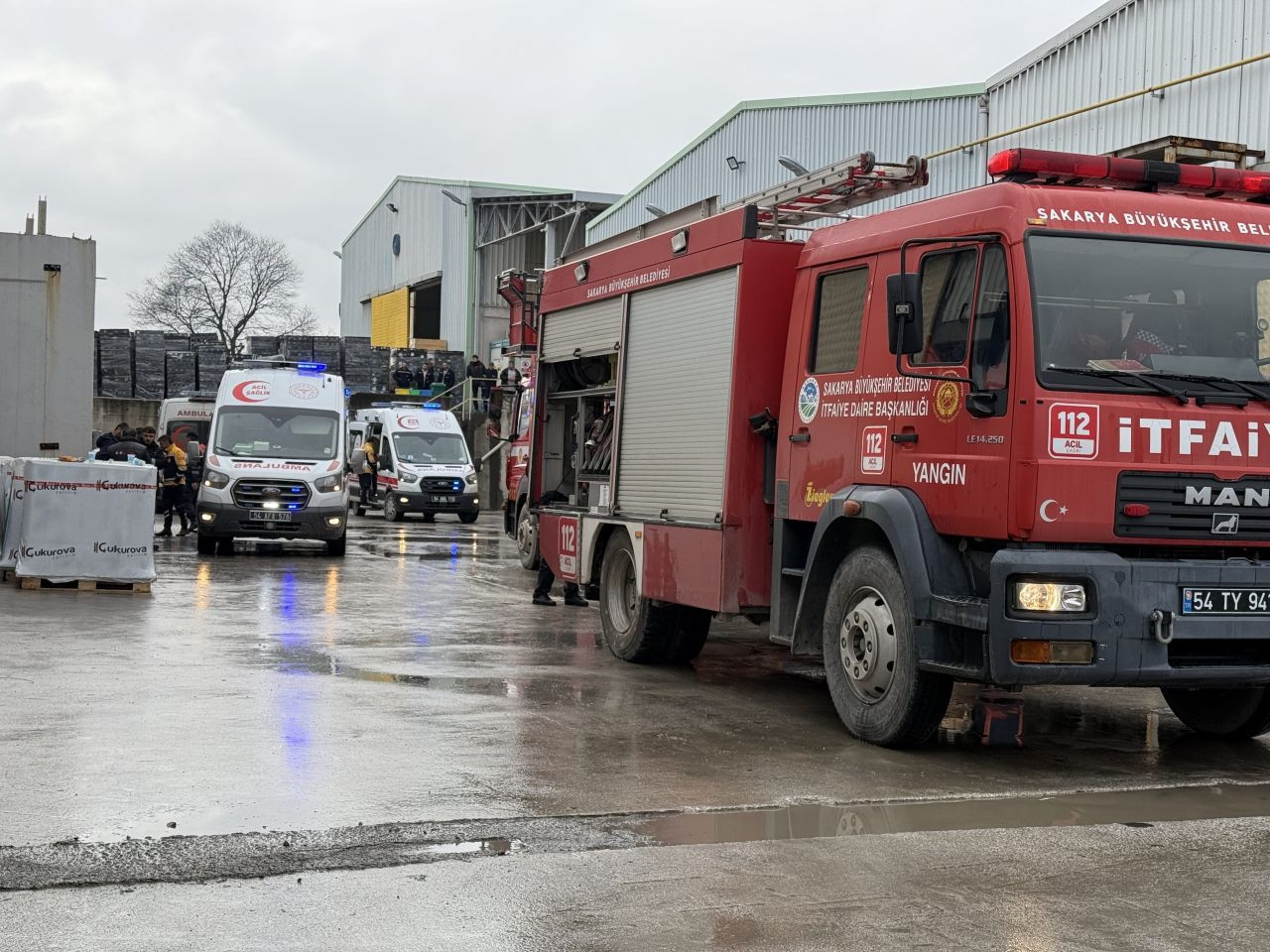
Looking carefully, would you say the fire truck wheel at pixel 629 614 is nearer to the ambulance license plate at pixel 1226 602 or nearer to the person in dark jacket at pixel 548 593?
the person in dark jacket at pixel 548 593

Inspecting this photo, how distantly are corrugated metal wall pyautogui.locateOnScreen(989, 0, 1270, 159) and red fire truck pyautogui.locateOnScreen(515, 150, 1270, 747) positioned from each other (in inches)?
371

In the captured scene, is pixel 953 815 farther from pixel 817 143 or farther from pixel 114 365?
pixel 114 365

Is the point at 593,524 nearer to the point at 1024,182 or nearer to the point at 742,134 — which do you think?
the point at 1024,182

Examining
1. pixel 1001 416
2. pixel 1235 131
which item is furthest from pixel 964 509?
pixel 1235 131

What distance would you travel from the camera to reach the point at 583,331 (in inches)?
486

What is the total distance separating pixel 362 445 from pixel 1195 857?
28.6 meters

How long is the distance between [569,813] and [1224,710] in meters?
4.47

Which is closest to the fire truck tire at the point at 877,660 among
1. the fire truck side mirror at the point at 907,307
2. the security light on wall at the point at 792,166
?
the fire truck side mirror at the point at 907,307

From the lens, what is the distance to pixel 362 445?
33.3 m

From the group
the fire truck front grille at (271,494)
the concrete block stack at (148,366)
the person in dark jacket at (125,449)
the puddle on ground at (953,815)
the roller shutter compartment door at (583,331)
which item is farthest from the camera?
the concrete block stack at (148,366)

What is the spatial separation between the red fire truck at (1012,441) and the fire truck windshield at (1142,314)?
0.04 feet

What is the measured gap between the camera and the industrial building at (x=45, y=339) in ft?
75.9

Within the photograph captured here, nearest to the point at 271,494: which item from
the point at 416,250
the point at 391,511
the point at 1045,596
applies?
the point at 391,511

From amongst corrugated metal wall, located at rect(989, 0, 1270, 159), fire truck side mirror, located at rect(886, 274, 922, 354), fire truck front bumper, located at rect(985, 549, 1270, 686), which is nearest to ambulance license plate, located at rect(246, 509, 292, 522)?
corrugated metal wall, located at rect(989, 0, 1270, 159)
